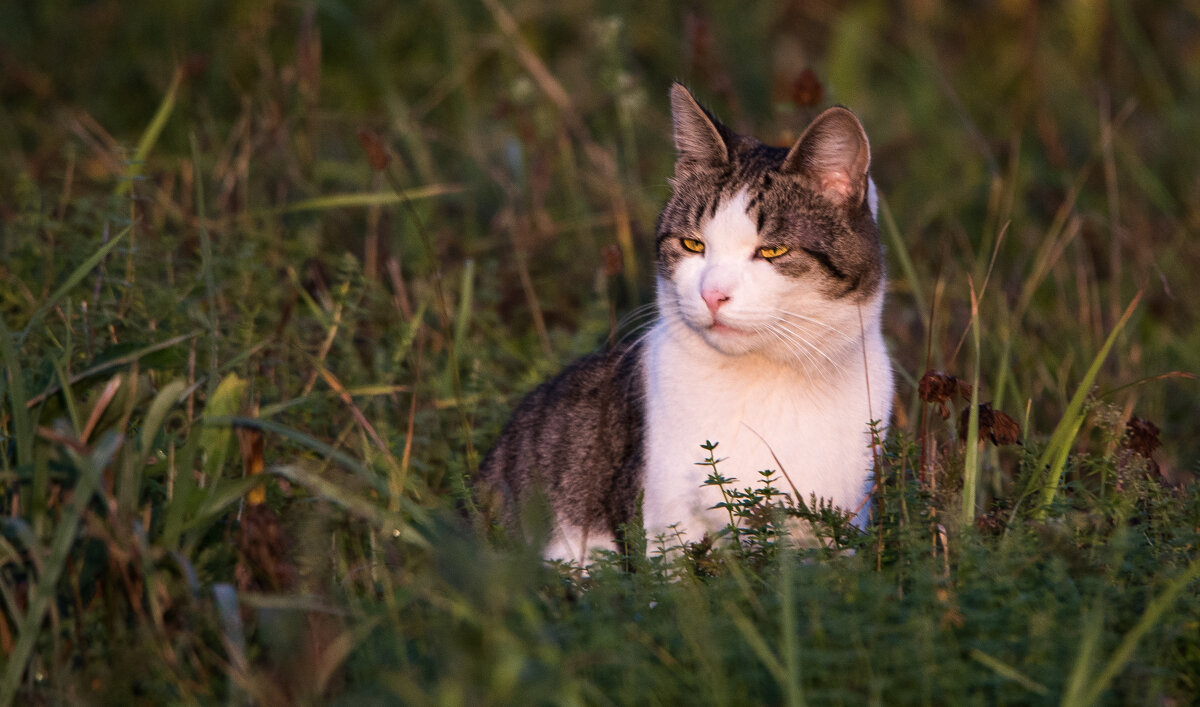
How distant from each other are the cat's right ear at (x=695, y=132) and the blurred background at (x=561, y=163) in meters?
0.55

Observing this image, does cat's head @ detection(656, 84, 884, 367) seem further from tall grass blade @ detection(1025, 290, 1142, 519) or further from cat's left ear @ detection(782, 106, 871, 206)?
tall grass blade @ detection(1025, 290, 1142, 519)

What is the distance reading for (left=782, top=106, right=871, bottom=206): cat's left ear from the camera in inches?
125

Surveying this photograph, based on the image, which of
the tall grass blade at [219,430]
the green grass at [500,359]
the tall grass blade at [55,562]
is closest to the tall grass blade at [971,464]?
the green grass at [500,359]

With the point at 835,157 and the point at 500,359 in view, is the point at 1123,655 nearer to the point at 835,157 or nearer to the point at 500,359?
the point at 835,157

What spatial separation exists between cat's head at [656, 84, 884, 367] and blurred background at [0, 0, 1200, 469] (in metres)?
0.31

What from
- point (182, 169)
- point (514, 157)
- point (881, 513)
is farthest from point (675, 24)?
point (881, 513)

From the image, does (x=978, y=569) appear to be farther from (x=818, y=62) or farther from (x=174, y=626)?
(x=818, y=62)

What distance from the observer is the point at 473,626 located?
203 centimetres

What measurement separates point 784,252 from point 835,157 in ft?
1.11

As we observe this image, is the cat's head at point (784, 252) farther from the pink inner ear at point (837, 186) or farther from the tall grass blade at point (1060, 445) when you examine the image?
the tall grass blade at point (1060, 445)

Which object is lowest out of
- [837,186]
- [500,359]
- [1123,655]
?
[500,359]

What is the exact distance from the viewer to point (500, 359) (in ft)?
16.1

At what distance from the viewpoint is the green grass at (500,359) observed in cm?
212

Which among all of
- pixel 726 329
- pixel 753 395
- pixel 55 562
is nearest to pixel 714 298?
pixel 726 329
